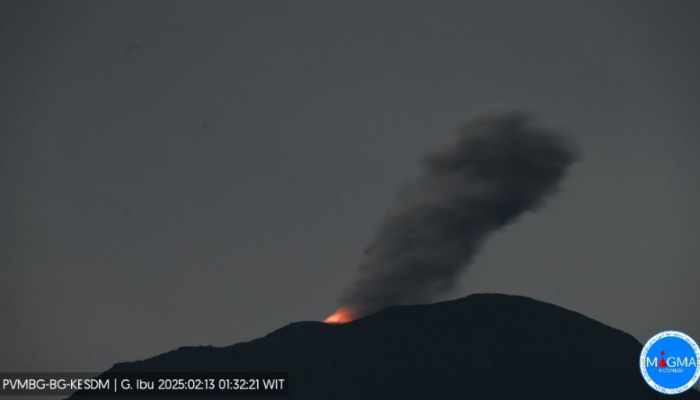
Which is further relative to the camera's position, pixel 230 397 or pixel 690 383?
pixel 230 397

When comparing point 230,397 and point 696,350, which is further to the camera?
point 230,397

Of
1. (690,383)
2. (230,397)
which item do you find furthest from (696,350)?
(230,397)

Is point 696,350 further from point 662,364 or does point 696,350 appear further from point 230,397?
point 230,397

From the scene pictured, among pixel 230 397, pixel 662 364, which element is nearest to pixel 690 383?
pixel 662 364

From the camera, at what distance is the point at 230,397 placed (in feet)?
655

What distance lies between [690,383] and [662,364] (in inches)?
151

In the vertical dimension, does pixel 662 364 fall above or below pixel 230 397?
below

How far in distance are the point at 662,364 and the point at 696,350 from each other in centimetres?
425

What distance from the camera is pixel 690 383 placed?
342ft

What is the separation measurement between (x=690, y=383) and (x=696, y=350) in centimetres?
419

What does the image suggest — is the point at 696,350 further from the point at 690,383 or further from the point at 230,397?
the point at 230,397

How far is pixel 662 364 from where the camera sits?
10488 centimetres

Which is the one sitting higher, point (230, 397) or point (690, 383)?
point (230, 397)

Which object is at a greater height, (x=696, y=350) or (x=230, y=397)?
(x=230, y=397)
